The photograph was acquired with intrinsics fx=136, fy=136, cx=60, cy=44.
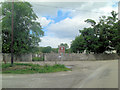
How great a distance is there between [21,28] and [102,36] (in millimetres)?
19777

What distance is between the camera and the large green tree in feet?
77.7

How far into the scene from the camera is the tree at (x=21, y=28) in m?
23.7

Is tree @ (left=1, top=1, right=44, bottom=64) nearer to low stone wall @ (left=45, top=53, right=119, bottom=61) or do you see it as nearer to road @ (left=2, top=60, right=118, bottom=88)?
low stone wall @ (left=45, top=53, right=119, bottom=61)

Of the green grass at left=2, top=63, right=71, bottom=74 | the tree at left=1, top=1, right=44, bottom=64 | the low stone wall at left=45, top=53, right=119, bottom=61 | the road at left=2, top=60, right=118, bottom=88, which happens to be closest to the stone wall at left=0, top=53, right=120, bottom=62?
the low stone wall at left=45, top=53, right=119, bottom=61

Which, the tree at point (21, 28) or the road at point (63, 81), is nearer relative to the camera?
the road at point (63, 81)

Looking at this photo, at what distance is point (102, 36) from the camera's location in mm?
33812

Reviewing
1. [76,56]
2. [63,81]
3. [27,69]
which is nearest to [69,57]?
[76,56]

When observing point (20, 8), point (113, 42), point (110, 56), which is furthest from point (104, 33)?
point (20, 8)

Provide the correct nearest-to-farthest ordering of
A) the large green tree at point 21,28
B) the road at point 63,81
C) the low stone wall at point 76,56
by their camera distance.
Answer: the road at point 63,81 < the large green tree at point 21,28 < the low stone wall at point 76,56

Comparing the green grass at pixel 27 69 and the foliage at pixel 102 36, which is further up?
the foliage at pixel 102 36

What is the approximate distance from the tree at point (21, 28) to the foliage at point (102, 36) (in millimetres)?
13442

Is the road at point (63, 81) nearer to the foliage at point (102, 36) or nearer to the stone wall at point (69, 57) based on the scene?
the stone wall at point (69, 57)

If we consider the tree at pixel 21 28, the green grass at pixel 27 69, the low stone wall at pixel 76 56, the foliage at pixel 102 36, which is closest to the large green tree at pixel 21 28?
the tree at pixel 21 28

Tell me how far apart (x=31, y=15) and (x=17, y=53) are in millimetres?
8094
